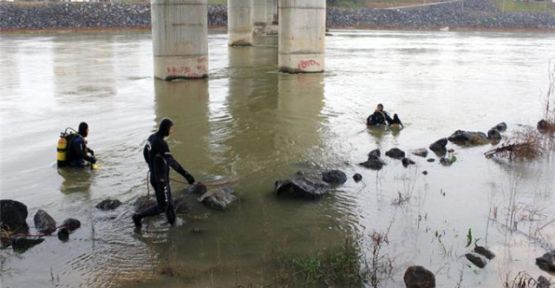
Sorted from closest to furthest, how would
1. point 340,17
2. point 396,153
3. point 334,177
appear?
point 334,177
point 396,153
point 340,17

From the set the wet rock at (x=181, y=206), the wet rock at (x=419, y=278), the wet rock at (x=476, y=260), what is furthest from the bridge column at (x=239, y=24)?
the wet rock at (x=419, y=278)

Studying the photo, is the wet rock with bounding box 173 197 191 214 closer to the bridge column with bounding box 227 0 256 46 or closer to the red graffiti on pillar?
the red graffiti on pillar

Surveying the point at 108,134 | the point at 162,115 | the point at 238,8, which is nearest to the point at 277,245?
the point at 108,134

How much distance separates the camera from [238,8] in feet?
170

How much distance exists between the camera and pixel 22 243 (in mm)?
9070

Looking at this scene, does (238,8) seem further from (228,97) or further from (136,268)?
(136,268)

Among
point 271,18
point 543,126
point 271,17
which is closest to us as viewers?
point 543,126

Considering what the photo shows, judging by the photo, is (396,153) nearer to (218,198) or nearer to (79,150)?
(218,198)

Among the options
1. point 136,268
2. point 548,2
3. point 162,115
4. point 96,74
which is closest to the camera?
point 136,268

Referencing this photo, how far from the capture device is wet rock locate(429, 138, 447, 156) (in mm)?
15039

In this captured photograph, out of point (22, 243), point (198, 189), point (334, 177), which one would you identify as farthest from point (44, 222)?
point (334, 177)

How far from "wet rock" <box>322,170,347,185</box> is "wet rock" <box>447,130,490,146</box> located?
511cm

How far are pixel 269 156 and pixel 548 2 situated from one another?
393 feet

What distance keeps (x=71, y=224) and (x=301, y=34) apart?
20.3 meters
